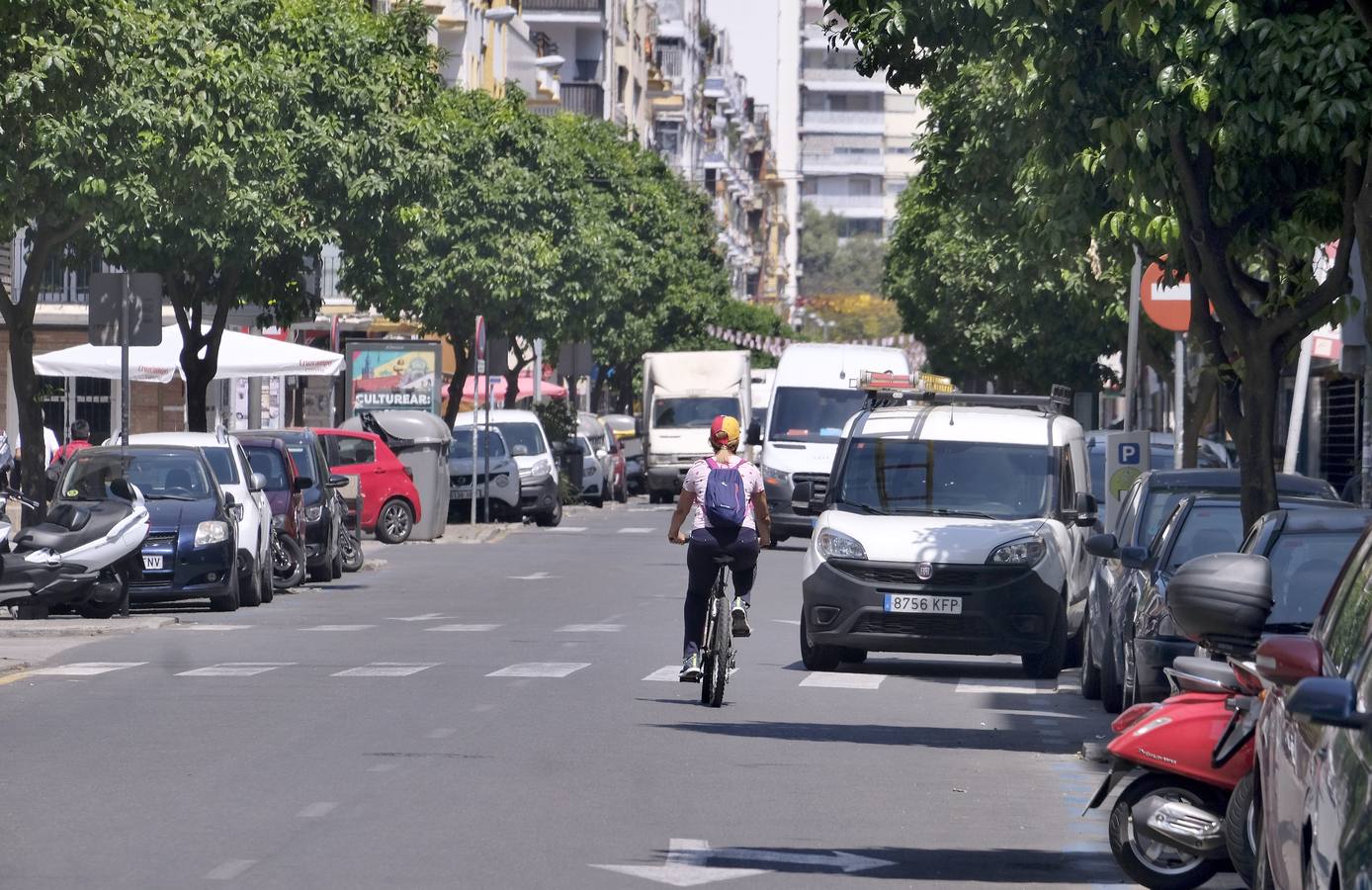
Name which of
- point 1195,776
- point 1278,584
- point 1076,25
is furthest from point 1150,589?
point 1195,776

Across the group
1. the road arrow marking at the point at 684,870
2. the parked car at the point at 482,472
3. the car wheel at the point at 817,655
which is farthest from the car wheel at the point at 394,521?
the road arrow marking at the point at 684,870

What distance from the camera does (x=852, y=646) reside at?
756 inches

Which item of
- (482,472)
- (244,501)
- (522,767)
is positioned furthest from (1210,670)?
(482,472)

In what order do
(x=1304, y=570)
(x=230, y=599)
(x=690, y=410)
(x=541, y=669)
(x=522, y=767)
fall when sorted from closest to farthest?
1. (x=1304, y=570)
2. (x=522, y=767)
3. (x=541, y=669)
4. (x=230, y=599)
5. (x=690, y=410)

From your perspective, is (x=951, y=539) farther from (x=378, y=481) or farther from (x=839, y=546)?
(x=378, y=481)

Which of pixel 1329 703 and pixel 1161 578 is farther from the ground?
pixel 1329 703

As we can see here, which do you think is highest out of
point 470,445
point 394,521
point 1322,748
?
point 1322,748

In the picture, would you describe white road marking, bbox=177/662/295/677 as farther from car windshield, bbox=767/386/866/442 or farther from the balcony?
the balcony

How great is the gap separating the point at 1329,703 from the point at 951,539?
537 inches

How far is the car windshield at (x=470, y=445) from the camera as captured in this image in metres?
46.3

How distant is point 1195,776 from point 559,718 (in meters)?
6.20

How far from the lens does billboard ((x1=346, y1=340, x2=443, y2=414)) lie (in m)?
45.8

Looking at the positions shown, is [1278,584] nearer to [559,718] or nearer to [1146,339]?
[559,718]

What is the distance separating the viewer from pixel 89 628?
2178 centimetres
